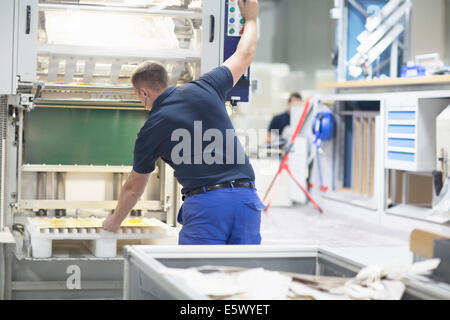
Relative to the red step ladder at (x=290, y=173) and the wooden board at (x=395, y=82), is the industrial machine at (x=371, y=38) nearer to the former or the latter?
the wooden board at (x=395, y=82)

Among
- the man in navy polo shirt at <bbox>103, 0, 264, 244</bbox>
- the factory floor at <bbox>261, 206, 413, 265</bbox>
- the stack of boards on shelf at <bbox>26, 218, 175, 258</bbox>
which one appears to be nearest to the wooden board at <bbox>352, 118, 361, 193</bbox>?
the factory floor at <bbox>261, 206, 413, 265</bbox>

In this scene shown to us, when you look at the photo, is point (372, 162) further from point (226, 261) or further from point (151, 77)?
point (226, 261)

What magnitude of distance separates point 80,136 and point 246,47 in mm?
930

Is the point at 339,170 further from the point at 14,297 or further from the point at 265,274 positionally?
the point at 265,274

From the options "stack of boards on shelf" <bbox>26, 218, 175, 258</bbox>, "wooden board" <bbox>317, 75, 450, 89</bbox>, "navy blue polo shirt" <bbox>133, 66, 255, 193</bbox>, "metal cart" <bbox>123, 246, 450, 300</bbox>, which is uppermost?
"wooden board" <bbox>317, 75, 450, 89</bbox>

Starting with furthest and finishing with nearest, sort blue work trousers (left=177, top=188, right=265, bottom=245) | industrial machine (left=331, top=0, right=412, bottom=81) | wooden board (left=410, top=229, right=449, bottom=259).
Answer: industrial machine (left=331, top=0, right=412, bottom=81) → wooden board (left=410, top=229, right=449, bottom=259) → blue work trousers (left=177, top=188, right=265, bottom=245)

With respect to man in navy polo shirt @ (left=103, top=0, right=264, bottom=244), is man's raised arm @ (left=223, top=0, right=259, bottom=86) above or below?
above

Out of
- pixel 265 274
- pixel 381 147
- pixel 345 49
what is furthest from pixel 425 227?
pixel 265 274

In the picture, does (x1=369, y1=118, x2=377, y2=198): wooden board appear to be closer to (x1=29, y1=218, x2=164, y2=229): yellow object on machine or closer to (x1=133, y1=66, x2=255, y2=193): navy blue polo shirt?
(x1=29, y1=218, x2=164, y2=229): yellow object on machine

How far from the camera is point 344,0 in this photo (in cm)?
719

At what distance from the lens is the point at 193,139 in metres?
2.46

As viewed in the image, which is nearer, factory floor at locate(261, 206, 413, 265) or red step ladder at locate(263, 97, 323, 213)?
factory floor at locate(261, 206, 413, 265)

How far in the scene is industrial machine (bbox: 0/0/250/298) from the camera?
2.70 m
